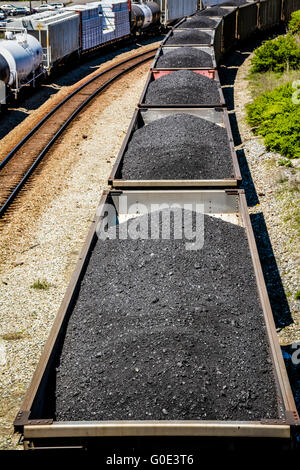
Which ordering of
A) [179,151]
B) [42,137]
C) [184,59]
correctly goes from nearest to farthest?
[179,151] → [42,137] → [184,59]

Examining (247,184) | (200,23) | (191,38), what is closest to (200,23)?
(200,23)

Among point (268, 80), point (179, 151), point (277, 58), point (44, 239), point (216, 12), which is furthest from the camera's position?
point (216, 12)

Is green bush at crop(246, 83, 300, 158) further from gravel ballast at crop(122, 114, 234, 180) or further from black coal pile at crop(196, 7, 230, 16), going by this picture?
black coal pile at crop(196, 7, 230, 16)

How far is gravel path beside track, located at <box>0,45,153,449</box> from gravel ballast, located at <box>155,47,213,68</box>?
2.71m

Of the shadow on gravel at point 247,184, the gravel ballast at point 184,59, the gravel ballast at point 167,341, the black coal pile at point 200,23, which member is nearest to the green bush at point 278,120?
the shadow on gravel at point 247,184

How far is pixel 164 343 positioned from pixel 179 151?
5830 millimetres

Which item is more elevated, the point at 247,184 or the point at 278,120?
the point at 278,120

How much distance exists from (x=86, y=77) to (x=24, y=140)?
436 inches

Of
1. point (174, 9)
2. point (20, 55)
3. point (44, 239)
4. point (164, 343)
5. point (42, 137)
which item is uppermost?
point (174, 9)

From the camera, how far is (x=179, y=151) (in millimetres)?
10891

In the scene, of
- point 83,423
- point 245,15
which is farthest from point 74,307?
point 245,15

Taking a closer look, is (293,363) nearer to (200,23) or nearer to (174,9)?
(200,23)

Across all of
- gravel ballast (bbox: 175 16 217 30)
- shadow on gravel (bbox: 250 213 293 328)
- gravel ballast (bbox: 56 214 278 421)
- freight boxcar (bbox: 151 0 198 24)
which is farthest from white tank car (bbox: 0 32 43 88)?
freight boxcar (bbox: 151 0 198 24)

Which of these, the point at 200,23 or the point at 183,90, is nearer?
the point at 183,90
